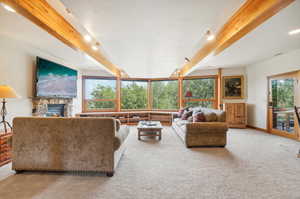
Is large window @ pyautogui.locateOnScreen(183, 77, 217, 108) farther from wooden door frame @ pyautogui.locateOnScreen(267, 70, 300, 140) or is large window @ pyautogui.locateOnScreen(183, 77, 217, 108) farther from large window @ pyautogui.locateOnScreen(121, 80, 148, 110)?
large window @ pyautogui.locateOnScreen(121, 80, 148, 110)

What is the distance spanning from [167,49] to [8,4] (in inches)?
115

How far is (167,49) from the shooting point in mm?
3738

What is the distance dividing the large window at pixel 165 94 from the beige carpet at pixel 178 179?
4.19m

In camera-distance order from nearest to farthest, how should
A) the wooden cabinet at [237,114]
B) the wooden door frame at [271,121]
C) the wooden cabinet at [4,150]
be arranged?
1. the wooden cabinet at [4,150]
2. the wooden door frame at [271,121]
3. the wooden cabinet at [237,114]

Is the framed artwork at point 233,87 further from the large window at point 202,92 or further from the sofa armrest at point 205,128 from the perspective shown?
the sofa armrest at point 205,128

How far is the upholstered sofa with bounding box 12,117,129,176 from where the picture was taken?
2.11 m

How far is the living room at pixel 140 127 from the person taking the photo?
1913mm

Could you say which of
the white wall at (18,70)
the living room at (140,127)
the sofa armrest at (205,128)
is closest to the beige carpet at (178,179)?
the living room at (140,127)

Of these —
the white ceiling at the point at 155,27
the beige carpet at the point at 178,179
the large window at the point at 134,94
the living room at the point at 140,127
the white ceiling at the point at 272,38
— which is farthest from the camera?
the large window at the point at 134,94

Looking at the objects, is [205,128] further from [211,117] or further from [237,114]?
[237,114]

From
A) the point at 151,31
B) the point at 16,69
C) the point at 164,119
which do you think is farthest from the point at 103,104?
the point at 151,31

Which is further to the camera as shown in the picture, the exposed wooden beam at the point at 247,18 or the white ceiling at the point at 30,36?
the white ceiling at the point at 30,36

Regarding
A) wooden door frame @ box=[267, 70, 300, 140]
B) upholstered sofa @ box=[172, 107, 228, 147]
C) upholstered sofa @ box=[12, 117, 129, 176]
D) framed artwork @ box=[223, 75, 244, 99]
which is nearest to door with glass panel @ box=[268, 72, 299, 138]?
wooden door frame @ box=[267, 70, 300, 140]

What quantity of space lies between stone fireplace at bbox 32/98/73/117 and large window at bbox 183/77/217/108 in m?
4.61
